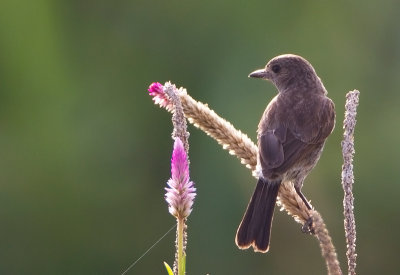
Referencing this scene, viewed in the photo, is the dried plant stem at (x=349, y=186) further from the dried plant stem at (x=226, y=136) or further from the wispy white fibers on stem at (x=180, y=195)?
the wispy white fibers on stem at (x=180, y=195)

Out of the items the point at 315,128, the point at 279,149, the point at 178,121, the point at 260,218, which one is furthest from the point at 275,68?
the point at 178,121

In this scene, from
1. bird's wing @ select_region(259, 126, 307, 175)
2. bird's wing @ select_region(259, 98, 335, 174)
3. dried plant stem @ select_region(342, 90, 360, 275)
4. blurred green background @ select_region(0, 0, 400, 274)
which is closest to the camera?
dried plant stem @ select_region(342, 90, 360, 275)

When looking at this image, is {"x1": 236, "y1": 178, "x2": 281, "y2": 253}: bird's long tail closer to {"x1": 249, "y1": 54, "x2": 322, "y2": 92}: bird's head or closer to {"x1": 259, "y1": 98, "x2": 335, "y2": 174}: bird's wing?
{"x1": 259, "y1": 98, "x2": 335, "y2": 174}: bird's wing

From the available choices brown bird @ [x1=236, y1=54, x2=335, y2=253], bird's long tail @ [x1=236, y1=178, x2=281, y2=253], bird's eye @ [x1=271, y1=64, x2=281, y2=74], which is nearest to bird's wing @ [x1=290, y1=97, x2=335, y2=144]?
brown bird @ [x1=236, y1=54, x2=335, y2=253]

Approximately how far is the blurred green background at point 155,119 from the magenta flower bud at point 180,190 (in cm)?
516

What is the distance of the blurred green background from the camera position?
321 inches

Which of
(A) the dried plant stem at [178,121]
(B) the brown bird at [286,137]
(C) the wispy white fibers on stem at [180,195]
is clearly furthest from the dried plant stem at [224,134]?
(C) the wispy white fibers on stem at [180,195]

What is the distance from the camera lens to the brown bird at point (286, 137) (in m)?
4.36

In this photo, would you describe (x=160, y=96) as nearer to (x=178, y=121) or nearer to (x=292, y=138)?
(x=178, y=121)

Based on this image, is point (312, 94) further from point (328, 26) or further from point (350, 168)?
point (328, 26)

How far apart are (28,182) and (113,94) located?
1.24m

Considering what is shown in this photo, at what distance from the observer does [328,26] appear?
29.7 feet

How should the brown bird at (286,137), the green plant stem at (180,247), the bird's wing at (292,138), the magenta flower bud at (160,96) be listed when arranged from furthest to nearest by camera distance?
the bird's wing at (292,138) < the brown bird at (286,137) < the magenta flower bud at (160,96) < the green plant stem at (180,247)

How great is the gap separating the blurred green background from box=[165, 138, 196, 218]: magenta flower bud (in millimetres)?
5155
